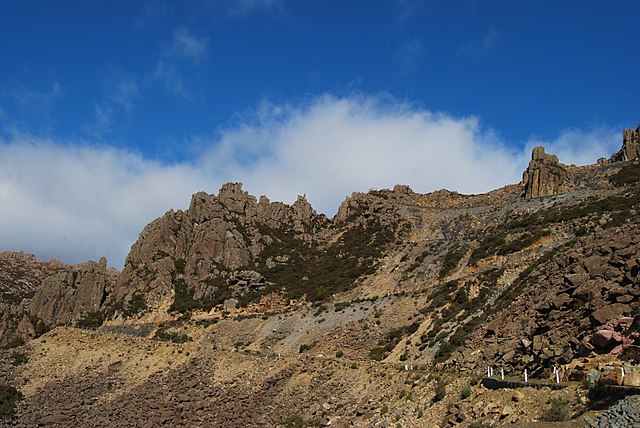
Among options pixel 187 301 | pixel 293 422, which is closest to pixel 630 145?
pixel 187 301

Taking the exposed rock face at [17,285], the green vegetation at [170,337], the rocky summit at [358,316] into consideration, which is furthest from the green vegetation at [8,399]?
the exposed rock face at [17,285]

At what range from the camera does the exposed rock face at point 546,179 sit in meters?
80.4

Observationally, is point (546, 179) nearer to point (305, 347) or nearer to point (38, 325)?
point (305, 347)

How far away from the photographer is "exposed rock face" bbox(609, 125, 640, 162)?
88.3m

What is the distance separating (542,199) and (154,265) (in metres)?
52.2

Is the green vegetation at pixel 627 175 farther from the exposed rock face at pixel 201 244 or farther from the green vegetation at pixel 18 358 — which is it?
the green vegetation at pixel 18 358

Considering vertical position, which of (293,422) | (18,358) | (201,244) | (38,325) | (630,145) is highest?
(630,145)

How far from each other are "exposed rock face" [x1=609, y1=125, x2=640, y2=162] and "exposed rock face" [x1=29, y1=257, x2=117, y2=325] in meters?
80.4

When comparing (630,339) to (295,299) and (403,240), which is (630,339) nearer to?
(295,299)

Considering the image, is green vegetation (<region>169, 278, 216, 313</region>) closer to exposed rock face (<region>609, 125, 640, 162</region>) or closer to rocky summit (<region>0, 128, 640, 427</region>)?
rocky summit (<region>0, 128, 640, 427</region>)

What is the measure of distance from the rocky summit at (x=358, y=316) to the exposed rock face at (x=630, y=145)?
0.92ft

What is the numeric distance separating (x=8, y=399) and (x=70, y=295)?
29.4 metres

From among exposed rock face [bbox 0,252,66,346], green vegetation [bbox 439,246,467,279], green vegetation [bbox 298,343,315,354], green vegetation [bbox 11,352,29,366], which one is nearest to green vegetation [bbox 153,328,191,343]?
green vegetation [bbox 11,352,29,366]

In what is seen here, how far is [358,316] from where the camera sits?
4944 cm
